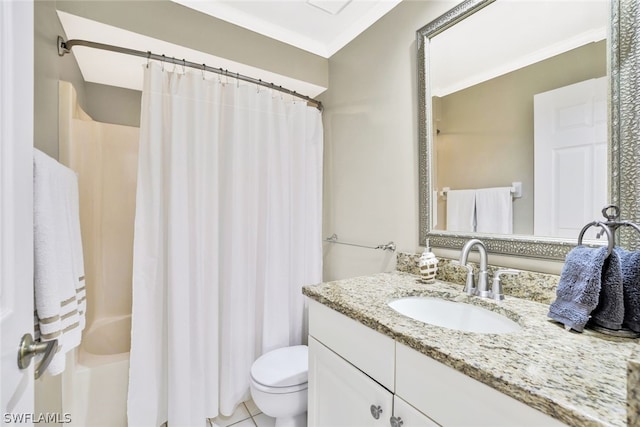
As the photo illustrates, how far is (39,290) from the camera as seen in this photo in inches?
30.4

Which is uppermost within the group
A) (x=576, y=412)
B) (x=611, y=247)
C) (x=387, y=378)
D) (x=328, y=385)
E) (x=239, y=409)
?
(x=611, y=247)

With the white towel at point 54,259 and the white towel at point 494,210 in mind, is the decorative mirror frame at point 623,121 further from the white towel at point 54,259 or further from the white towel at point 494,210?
the white towel at point 54,259

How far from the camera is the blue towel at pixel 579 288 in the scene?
73 cm

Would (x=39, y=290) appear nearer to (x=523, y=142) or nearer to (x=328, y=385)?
(x=328, y=385)

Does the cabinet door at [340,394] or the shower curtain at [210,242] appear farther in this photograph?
the shower curtain at [210,242]

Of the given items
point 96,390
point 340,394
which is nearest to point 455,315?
point 340,394

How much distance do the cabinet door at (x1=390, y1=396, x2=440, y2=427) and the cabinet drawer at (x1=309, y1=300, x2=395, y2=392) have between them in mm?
41

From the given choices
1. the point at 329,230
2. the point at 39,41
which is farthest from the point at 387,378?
the point at 39,41

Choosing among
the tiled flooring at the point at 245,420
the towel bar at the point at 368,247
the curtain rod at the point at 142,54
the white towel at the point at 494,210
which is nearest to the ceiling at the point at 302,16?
the curtain rod at the point at 142,54

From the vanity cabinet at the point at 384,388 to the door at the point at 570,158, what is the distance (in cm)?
68

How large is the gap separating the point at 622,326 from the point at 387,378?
0.63 meters

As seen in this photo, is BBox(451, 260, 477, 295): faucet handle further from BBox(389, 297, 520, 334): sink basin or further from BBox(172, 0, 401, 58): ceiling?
BBox(172, 0, 401, 58): ceiling

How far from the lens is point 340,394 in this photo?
1011mm
